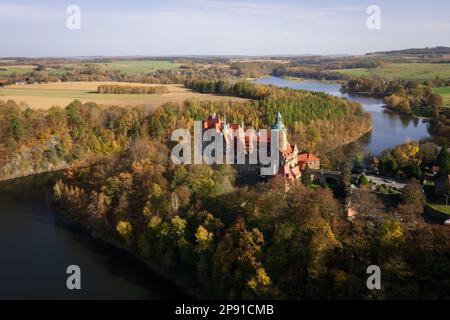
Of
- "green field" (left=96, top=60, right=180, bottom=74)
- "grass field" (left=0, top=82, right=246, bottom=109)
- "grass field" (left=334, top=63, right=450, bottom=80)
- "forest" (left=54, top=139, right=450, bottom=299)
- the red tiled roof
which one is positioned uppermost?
"green field" (left=96, top=60, right=180, bottom=74)

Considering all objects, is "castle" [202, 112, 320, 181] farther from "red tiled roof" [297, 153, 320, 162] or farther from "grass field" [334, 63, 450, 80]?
"grass field" [334, 63, 450, 80]

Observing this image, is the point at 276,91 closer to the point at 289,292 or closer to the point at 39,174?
the point at 39,174

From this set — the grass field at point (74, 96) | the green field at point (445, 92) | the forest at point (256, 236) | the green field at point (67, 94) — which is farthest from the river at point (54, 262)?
the green field at point (445, 92)

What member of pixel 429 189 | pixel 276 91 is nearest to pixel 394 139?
pixel 276 91

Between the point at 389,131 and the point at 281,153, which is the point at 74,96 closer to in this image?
the point at 281,153

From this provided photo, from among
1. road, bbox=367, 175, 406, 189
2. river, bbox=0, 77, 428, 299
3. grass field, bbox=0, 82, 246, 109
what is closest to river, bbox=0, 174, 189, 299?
river, bbox=0, 77, 428, 299
